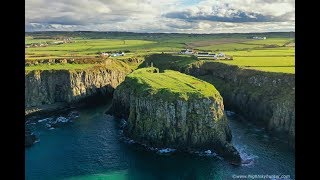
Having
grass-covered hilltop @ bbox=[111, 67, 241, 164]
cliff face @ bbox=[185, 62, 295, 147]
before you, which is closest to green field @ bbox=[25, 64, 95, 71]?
cliff face @ bbox=[185, 62, 295, 147]

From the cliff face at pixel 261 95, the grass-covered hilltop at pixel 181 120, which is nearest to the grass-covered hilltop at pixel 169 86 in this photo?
the grass-covered hilltop at pixel 181 120

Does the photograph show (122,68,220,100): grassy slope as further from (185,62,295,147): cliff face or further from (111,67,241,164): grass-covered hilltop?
(185,62,295,147): cliff face

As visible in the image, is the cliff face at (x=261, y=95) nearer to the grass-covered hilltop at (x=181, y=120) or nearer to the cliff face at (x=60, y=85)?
the grass-covered hilltop at (x=181, y=120)

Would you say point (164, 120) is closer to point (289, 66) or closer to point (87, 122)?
point (87, 122)

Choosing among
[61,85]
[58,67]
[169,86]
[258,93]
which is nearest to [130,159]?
[169,86]
